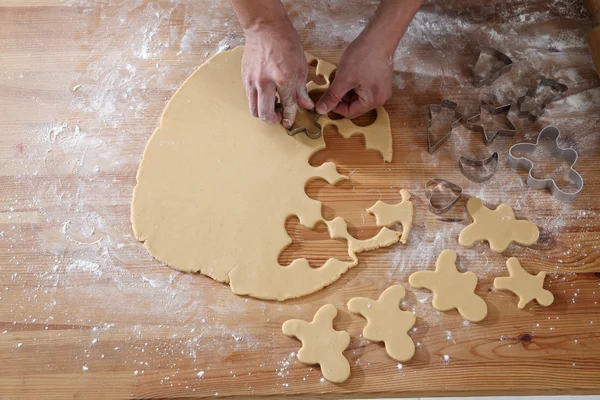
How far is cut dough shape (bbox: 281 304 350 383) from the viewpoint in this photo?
1.23 metres

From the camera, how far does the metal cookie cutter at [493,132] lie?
1.48 m

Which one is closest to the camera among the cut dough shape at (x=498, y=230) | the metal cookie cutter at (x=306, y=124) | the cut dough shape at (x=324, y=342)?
the cut dough shape at (x=324, y=342)

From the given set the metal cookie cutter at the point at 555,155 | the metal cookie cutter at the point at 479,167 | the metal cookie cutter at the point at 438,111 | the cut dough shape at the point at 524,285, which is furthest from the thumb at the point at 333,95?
the cut dough shape at the point at 524,285

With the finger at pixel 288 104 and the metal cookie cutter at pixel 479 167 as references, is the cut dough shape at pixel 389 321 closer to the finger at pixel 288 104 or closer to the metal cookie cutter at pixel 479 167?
the metal cookie cutter at pixel 479 167

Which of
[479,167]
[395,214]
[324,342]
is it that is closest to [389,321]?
[324,342]

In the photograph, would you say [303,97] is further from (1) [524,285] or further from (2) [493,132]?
(1) [524,285]

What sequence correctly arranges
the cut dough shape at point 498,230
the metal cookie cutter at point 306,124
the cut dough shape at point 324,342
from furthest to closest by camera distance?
1. the metal cookie cutter at point 306,124
2. the cut dough shape at point 498,230
3. the cut dough shape at point 324,342

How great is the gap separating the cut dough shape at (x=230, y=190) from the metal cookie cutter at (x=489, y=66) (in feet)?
1.05

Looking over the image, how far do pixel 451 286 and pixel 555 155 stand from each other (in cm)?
51

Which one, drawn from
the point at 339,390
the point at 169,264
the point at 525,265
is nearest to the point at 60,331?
the point at 169,264

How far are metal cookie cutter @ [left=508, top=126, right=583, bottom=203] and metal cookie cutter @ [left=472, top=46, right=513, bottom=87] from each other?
0.22 meters

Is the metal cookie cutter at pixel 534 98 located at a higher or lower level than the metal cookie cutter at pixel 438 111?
→ higher

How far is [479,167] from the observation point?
1463mm

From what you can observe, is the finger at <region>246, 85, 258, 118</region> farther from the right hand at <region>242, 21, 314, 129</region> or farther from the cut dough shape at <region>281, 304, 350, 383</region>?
the cut dough shape at <region>281, 304, 350, 383</region>
